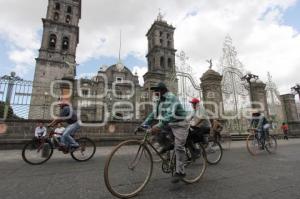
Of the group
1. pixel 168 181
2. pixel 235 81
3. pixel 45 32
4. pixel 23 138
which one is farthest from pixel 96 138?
pixel 45 32

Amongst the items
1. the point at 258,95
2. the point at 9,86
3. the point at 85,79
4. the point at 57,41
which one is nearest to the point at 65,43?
the point at 57,41

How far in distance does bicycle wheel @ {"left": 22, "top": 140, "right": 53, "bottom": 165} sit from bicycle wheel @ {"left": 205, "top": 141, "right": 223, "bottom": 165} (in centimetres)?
443

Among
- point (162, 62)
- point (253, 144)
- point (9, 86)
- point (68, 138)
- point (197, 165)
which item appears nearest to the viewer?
point (197, 165)

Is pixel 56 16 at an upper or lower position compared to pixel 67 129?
upper

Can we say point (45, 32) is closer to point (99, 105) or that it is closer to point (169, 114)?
point (99, 105)

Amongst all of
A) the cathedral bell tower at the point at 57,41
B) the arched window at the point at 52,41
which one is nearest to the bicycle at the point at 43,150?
the cathedral bell tower at the point at 57,41

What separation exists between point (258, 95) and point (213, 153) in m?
12.2

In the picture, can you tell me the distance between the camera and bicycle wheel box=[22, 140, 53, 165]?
17.9ft

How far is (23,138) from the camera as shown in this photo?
29.3 feet

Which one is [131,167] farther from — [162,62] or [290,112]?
[162,62]

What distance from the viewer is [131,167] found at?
3.33 meters

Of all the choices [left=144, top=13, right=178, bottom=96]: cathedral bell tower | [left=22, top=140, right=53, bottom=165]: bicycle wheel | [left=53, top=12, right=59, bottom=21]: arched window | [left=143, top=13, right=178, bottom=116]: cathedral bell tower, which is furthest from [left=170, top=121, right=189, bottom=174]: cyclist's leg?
[left=53, top=12, right=59, bottom=21]: arched window

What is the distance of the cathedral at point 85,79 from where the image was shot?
10383 mm

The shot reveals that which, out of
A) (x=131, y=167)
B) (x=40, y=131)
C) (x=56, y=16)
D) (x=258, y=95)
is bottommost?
(x=131, y=167)
